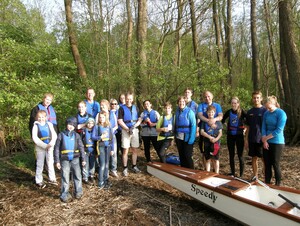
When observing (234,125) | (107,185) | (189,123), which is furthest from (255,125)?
(107,185)

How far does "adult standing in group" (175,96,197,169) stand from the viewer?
5.02 m

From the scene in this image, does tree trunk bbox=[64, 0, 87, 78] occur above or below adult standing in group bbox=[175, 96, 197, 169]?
above

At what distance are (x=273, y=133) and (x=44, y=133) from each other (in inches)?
168

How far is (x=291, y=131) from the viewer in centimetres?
847

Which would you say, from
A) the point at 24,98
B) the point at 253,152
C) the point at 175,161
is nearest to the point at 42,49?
the point at 24,98

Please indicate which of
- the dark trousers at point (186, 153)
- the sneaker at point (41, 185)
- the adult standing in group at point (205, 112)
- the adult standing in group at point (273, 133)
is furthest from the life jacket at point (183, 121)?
the sneaker at point (41, 185)

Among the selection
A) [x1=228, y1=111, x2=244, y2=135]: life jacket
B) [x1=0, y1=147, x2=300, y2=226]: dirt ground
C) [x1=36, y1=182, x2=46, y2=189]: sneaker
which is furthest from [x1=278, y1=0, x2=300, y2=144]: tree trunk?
[x1=36, y1=182, x2=46, y2=189]: sneaker

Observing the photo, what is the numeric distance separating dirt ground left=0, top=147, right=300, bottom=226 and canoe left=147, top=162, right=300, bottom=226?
292 mm

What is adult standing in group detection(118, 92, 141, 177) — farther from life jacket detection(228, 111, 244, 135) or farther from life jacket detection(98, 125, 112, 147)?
life jacket detection(228, 111, 244, 135)

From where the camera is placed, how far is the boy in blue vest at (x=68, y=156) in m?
4.36

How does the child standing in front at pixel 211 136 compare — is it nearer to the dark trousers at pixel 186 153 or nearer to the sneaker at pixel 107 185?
the dark trousers at pixel 186 153

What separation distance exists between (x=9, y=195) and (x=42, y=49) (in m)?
5.07

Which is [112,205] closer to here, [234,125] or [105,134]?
[105,134]

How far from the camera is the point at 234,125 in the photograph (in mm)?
5090
